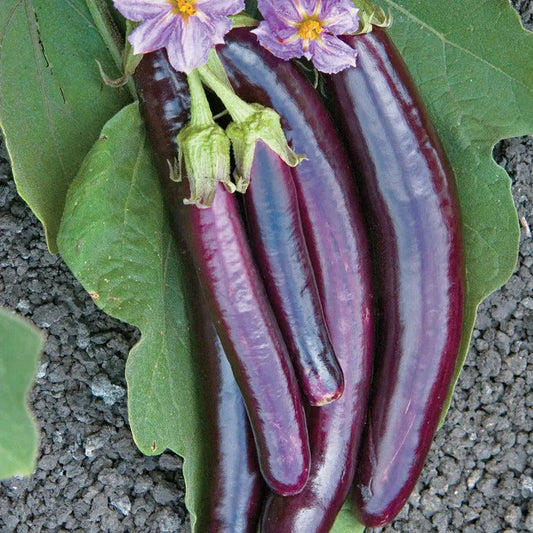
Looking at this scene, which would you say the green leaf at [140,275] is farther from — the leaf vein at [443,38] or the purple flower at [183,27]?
the leaf vein at [443,38]

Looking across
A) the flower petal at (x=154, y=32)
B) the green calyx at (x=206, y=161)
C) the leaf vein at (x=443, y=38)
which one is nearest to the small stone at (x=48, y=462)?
the green calyx at (x=206, y=161)

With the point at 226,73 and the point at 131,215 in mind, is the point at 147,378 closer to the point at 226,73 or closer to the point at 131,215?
the point at 131,215

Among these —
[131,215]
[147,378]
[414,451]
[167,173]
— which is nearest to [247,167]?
[167,173]

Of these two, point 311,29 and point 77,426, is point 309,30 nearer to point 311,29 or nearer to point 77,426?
point 311,29

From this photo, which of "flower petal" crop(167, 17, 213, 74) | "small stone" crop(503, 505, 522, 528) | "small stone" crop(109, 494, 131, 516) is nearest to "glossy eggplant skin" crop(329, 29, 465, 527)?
"flower petal" crop(167, 17, 213, 74)

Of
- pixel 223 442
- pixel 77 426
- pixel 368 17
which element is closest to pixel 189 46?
pixel 368 17

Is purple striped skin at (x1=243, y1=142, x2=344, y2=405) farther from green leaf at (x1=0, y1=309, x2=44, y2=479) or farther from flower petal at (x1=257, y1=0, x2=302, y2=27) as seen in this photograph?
green leaf at (x1=0, y1=309, x2=44, y2=479)
